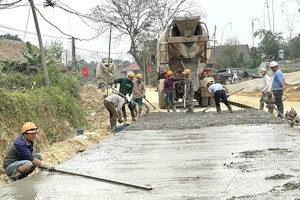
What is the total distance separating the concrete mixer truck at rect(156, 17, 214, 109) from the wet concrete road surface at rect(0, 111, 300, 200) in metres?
9.43

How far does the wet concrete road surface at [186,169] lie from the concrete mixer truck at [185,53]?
9425 millimetres

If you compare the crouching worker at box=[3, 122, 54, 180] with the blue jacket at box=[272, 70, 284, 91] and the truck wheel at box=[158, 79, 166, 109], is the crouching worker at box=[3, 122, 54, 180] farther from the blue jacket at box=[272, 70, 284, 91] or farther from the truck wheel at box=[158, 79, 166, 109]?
the truck wheel at box=[158, 79, 166, 109]

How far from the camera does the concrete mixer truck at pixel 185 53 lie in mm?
21016

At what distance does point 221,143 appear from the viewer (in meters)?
10.4

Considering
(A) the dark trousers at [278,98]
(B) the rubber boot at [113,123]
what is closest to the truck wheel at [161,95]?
(B) the rubber boot at [113,123]

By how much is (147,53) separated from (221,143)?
46.4 meters

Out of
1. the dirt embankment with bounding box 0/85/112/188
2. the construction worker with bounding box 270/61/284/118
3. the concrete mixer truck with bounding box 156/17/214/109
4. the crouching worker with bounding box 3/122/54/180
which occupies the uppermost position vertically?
the concrete mixer truck with bounding box 156/17/214/109

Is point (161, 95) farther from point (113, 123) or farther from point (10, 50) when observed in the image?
point (10, 50)

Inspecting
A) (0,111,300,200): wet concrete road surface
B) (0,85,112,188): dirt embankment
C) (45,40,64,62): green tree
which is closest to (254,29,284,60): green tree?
(45,40,64,62): green tree

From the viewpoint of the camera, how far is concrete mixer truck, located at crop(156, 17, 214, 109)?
21016 mm

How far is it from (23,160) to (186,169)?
2.55 metres

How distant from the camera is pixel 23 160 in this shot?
8.33 metres

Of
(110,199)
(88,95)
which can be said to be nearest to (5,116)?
(110,199)

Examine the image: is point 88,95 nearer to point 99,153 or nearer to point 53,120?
point 53,120
